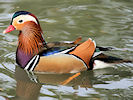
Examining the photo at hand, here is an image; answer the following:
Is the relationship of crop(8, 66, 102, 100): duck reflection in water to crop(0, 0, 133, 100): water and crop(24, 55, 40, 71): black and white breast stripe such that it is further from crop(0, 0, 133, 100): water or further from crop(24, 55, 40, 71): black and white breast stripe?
crop(24, 55, 40, 71): black and white breast stripe

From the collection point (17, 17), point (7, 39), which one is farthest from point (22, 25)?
point (7, 39)

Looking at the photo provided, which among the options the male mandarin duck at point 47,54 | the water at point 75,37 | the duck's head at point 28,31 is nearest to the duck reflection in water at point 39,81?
the water at point 75,37

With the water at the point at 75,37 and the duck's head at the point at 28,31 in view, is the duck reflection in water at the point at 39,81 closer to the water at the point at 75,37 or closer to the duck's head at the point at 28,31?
the water at the point at 75,37

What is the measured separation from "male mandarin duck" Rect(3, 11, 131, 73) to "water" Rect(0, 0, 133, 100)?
0.15m

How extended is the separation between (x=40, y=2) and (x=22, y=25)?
3.58 metres

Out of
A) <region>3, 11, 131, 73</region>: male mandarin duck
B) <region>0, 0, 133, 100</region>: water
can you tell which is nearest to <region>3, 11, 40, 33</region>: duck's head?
<region>3, 11, 131, 73</region>: male mandarin duck

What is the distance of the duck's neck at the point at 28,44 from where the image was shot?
6363mm

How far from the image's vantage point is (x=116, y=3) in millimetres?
9688

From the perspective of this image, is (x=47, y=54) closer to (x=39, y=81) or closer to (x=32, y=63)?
(x=32, y=63)

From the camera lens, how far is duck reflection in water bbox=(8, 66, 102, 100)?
18.5 ft

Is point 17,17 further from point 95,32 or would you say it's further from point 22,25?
point 95,32

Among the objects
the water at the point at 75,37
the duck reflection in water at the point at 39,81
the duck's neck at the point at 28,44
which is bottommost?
the duck reflection in water at the point at 39,81

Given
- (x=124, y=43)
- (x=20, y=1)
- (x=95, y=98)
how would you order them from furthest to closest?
1. (x=20, y=1)
2. (x=124, y=43)
3. (x=95, y=98)

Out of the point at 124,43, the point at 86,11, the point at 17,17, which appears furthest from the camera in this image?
the point at 86,11
